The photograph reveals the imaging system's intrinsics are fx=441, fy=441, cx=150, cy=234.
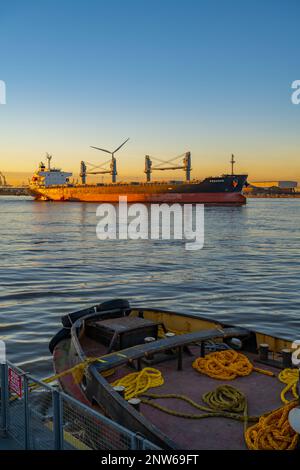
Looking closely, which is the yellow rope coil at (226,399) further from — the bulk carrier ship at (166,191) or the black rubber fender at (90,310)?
the bulk carrier ship at (166,191)

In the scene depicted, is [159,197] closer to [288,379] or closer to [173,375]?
[173,375]

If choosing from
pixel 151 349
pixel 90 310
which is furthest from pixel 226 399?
pixel 90 310

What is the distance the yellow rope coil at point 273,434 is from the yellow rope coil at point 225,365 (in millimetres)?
2233

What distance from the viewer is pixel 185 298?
24.4 meters

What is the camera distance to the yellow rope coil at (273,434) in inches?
244

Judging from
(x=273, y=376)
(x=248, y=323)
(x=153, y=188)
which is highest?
(x=153, y=188)

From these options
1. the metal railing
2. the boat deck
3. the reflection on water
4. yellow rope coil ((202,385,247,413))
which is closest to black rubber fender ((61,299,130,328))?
the reflection on water

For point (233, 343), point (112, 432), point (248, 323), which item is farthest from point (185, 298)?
point (112, 432)

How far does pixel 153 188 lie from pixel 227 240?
91258 millimetres

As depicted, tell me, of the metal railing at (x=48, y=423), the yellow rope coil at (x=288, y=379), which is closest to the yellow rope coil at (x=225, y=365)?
the yellow rope coil at (x=288, y=379)

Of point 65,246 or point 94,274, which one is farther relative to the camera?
point 65,246

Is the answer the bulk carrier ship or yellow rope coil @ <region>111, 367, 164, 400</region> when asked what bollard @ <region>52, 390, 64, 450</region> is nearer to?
yellow rope coil @ <region>111, 367, 164, 400</region>
